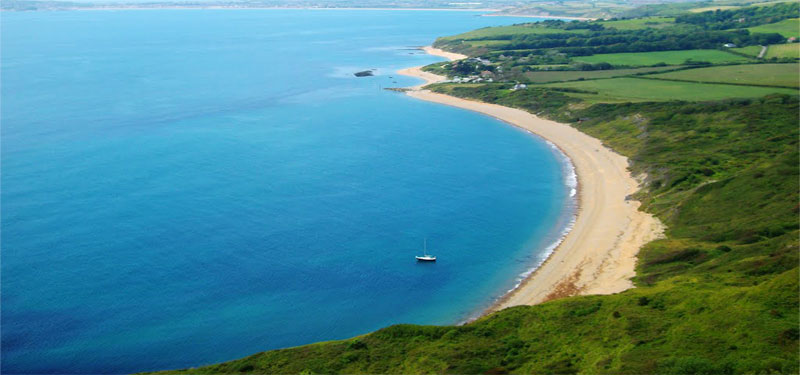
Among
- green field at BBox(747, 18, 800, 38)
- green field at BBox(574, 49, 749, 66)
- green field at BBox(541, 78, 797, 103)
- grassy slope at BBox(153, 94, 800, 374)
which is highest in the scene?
green field at BBox(747, 18, 800, 38)

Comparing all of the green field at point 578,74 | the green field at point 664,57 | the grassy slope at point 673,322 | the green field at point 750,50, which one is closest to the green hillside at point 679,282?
the grassy slope at point 673,322

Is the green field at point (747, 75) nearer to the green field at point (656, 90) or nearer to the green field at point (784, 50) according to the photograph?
the green field at point (656, 90)

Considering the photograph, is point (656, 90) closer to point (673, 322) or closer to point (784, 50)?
point (784, 50)

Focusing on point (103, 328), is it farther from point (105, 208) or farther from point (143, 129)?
point (143, 129)

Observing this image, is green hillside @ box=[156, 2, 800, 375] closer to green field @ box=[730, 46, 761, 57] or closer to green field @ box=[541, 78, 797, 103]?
green field @ box=[541, 78, 797, 103]

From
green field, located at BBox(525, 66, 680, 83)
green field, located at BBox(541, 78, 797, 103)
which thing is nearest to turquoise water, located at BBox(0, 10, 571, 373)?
green field, located at BBox(541, 78, 797, 103)

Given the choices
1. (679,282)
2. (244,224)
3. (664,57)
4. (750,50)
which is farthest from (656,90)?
→ (244,224)
